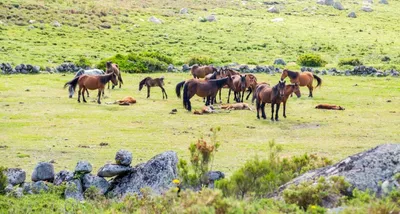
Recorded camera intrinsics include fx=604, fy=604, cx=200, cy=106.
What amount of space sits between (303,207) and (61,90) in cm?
2101

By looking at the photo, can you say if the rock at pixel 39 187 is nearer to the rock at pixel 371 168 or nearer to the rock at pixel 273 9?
the rock at pixel 371 168

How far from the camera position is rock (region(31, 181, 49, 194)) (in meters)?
10.7

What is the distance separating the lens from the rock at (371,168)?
8141 mm

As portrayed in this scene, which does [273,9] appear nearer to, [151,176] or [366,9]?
[366,9]

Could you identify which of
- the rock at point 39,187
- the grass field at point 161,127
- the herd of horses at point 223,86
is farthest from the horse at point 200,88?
the rock at point 39,187

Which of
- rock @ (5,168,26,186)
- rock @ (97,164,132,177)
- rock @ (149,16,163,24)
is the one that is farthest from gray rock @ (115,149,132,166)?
rock @ (149,16,163,24)

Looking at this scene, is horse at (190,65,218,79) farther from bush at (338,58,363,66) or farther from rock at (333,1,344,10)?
rock at (333,1,344,10)

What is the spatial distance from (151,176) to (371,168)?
13.1ft

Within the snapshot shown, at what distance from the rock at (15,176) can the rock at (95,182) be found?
1223 mm

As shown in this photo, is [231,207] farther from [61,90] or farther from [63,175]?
[61,90]

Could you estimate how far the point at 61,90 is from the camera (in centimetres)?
2745

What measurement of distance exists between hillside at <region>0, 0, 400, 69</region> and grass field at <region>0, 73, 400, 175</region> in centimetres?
1404

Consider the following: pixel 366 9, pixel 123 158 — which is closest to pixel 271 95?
pixel 123 158

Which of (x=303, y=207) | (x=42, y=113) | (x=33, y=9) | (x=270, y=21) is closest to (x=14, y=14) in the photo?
(x=33, y=9)
